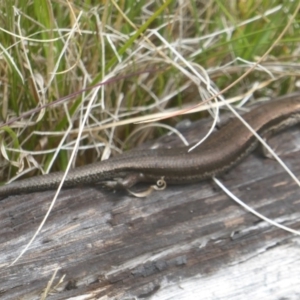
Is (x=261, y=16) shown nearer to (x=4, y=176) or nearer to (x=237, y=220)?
(x=237, y=220)

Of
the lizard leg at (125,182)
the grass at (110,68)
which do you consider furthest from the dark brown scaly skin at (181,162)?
the grass at (110,68)

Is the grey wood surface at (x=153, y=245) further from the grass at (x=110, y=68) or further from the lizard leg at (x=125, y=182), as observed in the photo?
the grass at (x=110, y=68)

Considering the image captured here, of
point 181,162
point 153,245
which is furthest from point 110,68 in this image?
point 153,245

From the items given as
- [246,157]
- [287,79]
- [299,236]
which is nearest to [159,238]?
[299,236]

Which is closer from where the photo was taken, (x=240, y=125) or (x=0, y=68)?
(x=0, y=68)

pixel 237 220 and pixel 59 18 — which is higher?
pixel 59 18

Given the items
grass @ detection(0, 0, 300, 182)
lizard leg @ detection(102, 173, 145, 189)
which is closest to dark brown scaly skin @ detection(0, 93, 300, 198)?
lizard leg @ detection(102, 173, 145, 189)
